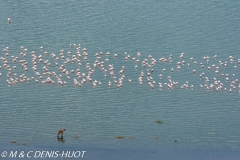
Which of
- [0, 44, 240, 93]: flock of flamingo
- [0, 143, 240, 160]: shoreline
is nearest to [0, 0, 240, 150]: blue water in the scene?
[0, 44, 240, 93]: flock of flamingo

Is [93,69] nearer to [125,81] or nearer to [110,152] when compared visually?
[125,81]

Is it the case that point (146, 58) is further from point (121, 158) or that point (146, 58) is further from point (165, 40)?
point (121, 158)

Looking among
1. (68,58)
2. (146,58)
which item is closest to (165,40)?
(146,58)

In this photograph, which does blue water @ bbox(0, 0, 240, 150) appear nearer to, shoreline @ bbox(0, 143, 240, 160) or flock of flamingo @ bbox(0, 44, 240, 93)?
flock of flamingo @ bbox(0, 44, 240, 93)

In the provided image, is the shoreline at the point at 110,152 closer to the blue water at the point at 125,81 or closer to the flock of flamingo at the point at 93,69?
the blue water at the point at 125,81

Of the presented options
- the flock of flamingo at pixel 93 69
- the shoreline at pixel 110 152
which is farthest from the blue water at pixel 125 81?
the shoreline at pixel 110 152
